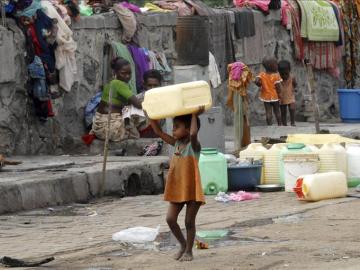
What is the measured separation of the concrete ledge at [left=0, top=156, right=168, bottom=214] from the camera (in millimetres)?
11617

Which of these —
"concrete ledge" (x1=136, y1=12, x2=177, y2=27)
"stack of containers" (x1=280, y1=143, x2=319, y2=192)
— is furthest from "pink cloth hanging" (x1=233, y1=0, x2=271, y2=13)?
"stack of containers" (x1=280, y1=143, x2=319, y2=192)

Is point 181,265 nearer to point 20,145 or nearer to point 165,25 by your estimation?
point 20,145

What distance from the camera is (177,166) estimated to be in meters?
8.34

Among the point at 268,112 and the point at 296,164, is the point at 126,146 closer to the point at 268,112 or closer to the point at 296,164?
the point at 296,164

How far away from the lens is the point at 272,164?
43.7 feet

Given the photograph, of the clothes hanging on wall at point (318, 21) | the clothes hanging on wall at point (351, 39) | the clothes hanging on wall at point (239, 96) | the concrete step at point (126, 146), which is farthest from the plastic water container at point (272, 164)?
the clothes hanging on wall at point (351, 39)

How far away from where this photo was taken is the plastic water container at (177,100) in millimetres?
8242

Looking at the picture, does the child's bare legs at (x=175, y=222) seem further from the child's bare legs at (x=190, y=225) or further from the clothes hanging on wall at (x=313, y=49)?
the clothes hanging on wall at (x=313, y=49)

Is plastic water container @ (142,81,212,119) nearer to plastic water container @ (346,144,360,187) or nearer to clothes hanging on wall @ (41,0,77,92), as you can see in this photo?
plastic water container @ (346,144,360,187)

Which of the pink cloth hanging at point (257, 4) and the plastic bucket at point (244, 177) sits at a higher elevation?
the pink cloth hanging at point (257, 4)

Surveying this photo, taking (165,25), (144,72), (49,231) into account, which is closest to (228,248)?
(49,231)

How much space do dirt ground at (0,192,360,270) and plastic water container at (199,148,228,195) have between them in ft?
1.30

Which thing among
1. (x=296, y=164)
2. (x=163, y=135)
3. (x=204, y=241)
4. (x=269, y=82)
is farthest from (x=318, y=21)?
(x=163, y=135)

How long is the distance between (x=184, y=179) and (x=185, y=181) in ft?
0.05
